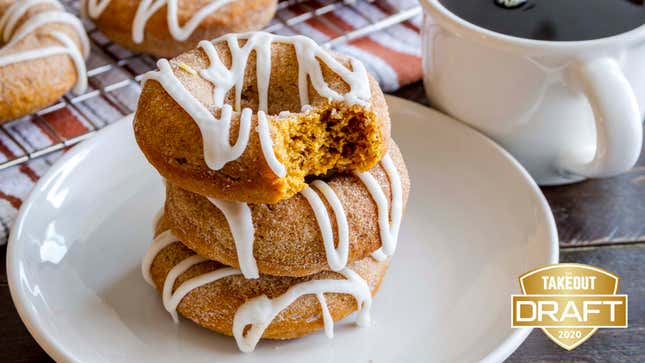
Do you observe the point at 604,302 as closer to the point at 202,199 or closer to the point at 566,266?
the point at 566,266

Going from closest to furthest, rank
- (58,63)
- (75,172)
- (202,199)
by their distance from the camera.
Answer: (202,199) < (75,172) < (58,63)

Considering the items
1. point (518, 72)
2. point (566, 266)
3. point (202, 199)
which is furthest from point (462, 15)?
point (202, 199)

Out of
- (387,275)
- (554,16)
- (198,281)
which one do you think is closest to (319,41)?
(554,16)

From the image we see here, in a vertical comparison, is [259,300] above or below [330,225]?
below

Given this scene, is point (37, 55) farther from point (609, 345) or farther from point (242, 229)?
point (609, 345)

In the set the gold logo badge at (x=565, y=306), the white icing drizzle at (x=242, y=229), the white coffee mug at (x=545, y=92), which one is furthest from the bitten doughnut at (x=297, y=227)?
the white coffee mug at (x=545, y=92)
